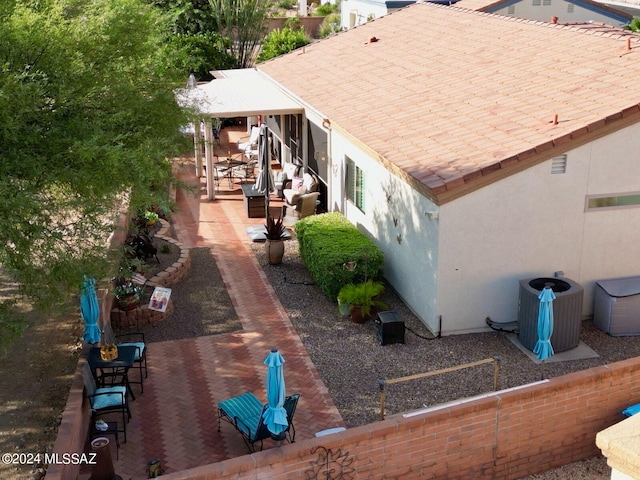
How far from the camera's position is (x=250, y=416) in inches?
400

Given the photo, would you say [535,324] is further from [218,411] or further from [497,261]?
[218,411]

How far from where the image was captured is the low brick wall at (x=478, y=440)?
871cm

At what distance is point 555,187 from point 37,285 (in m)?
8.34

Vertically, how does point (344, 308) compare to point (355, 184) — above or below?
below

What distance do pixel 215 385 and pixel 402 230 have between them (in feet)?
15.5

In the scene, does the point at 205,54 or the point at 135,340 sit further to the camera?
the point at 205,54

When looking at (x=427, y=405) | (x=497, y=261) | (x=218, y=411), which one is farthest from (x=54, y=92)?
(x=497, y=261)

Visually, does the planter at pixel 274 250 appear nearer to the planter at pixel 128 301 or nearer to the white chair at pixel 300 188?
the white chair at pixel 300 188

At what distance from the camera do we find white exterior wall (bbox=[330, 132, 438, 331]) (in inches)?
521

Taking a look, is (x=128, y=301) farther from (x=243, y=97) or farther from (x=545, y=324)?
(x=243, y=97)

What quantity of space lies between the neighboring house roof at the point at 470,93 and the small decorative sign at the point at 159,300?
4769 millimetres

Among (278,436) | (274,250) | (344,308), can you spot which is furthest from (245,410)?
(274,250)

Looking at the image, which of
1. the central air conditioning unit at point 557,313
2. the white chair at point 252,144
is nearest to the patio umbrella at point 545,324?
the central air conditioning unit at point 557,313

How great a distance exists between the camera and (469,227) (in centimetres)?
1278
